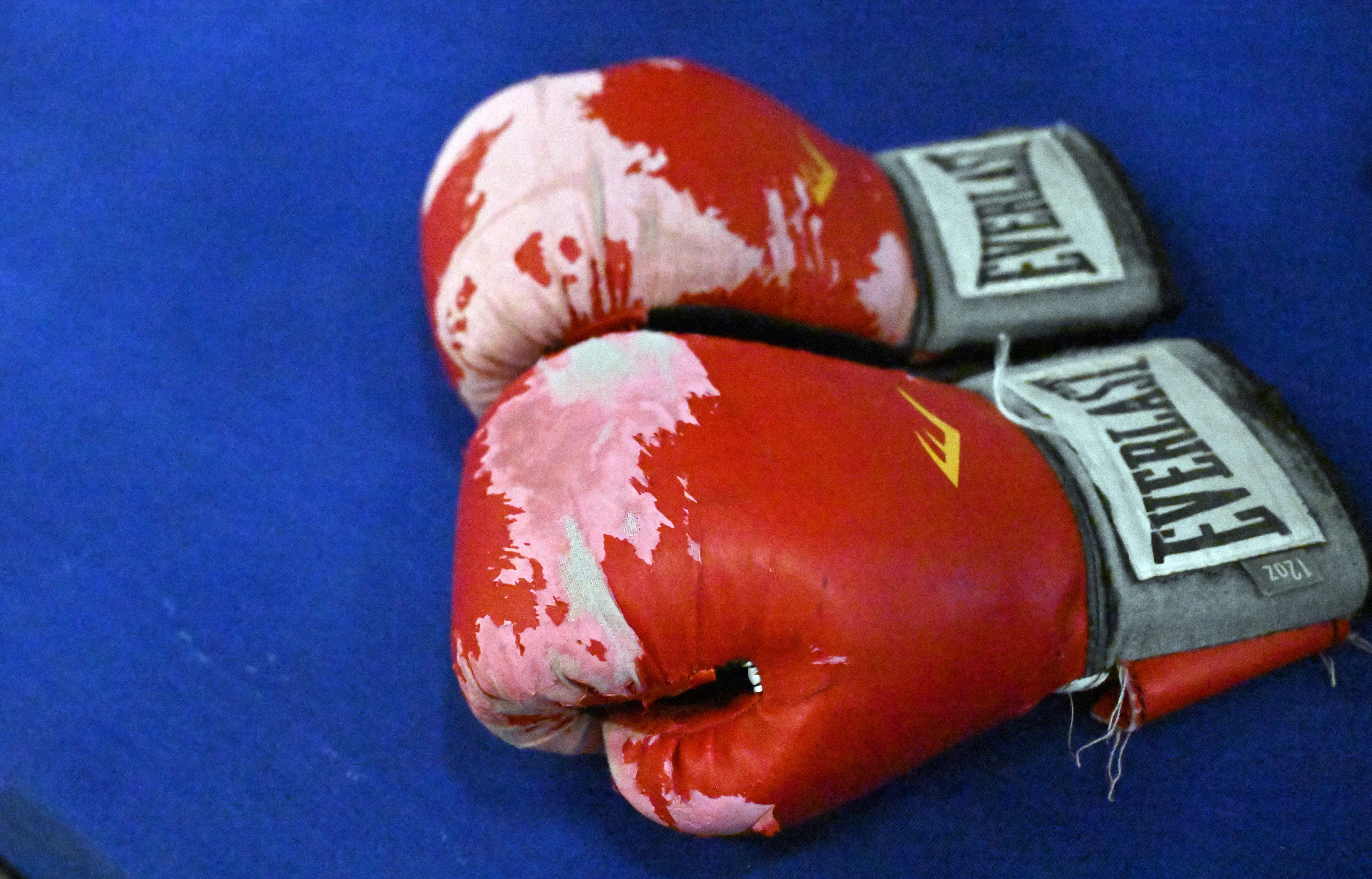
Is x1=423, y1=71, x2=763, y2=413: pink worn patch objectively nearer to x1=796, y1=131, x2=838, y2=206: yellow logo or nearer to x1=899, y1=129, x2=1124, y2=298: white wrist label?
x1=796, y1=131, x2=838, y2=206: yellow logo

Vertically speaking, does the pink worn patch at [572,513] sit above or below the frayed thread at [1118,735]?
above

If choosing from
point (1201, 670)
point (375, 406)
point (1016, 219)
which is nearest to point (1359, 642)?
point (1201, 670)

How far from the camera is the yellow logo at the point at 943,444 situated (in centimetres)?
78

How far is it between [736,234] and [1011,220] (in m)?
0.37

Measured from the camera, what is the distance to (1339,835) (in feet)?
2.83

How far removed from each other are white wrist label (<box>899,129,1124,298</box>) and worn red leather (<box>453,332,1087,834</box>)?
0.31 metres

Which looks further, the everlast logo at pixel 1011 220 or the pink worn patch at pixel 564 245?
the everlast logo at pixel 1011 220

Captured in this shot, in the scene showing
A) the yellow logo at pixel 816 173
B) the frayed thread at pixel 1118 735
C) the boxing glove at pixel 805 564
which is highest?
the yellow logo at pixel 816 173

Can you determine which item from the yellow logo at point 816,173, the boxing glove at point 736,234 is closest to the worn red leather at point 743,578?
the boxing glove at point 736,234

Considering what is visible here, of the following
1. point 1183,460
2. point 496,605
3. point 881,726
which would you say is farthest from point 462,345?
point 1183,460

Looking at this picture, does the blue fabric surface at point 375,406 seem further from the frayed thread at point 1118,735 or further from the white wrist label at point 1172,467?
the white wrist label at point 1172,467

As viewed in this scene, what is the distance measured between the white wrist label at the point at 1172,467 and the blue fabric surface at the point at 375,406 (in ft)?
0.62

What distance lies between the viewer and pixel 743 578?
0.69 meters

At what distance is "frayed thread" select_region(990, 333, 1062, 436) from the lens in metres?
0.89
